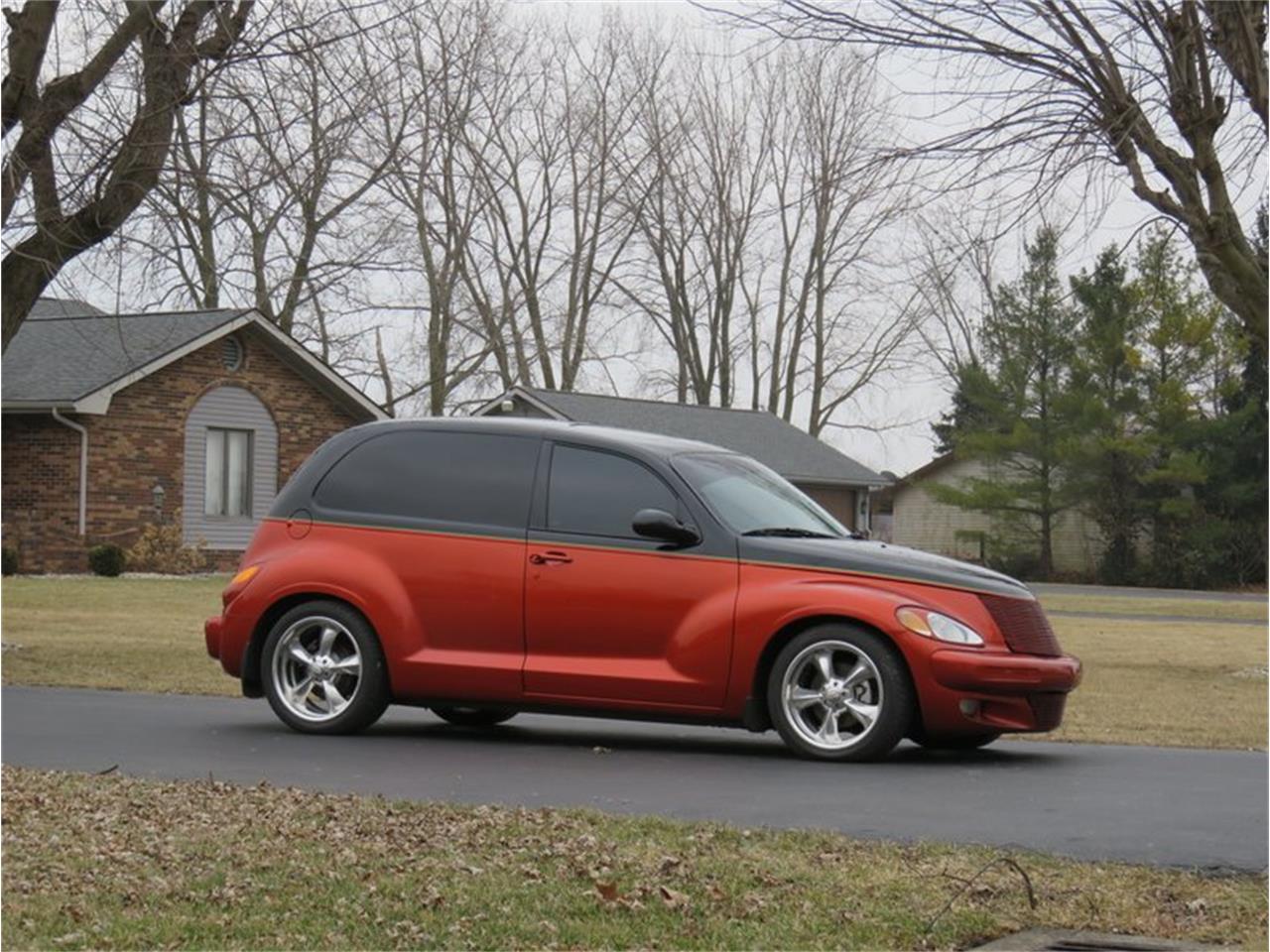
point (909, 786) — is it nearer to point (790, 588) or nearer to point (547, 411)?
point (790, 588)

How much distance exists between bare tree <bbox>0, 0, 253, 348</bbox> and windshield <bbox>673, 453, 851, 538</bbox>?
6162mm

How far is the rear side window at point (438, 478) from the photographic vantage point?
12078 millimetres

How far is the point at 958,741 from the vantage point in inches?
461

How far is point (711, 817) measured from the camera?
28.6ft

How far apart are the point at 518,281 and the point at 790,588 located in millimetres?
45941

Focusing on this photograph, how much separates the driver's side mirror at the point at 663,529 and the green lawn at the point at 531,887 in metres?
3.20

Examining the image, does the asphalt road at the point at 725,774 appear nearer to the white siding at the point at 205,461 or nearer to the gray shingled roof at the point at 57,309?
the white siding at the point at 205,461

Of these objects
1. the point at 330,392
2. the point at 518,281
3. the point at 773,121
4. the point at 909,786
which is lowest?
the point at 909,786

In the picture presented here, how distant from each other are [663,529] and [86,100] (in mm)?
7439

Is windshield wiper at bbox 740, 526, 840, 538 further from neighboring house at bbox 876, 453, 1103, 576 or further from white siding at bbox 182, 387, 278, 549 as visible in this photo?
neighboring house at bbox 876, 453, 1103, 576

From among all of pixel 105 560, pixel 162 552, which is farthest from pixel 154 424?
pixel 105 560

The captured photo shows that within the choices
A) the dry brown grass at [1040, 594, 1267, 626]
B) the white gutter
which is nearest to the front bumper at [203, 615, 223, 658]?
the white gutter

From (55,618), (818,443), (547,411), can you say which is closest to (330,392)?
(547,411)

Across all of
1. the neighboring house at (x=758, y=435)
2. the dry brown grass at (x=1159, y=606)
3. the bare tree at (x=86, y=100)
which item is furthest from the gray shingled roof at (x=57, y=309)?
the bare tree at (x=86, y=100)
